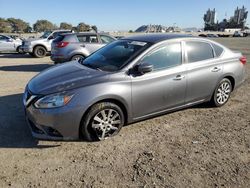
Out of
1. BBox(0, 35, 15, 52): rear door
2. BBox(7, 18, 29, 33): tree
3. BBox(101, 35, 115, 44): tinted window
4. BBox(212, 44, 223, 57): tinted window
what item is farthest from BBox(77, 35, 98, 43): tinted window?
BBox(7, 18, 29, 33): tree

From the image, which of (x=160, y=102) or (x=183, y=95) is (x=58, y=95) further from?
(x=183, y=95)

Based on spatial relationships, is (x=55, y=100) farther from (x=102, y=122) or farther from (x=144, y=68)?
(x=144, y=68)

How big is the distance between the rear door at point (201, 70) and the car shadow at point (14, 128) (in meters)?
2.76

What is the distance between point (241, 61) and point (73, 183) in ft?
15.5

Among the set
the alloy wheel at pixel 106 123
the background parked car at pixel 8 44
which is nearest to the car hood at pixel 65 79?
the alloy wheel at pixel 106 123

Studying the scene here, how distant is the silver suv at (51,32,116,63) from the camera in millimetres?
10453

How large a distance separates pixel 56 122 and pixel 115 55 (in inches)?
70.4

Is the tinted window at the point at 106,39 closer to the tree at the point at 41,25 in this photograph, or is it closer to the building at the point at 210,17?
the tree at the point at 41,25

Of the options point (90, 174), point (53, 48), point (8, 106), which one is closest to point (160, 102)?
point (90, 174)

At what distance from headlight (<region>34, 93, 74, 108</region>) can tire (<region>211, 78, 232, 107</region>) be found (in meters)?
3.27

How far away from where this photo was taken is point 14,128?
15.5 ft

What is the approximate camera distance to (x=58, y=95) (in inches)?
154

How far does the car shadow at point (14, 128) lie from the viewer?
4188 mm

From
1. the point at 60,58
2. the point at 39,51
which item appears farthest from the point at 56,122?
the point at 39,51
